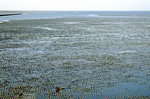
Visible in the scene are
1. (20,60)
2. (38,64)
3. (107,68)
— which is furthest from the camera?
(20,60)

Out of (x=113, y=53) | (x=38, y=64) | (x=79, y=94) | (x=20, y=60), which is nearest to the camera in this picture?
(x=79, y=94)

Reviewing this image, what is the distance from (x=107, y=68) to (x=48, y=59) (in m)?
5.09

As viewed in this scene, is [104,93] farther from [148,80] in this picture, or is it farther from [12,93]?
[12,93]

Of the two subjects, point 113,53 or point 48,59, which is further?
point 113,53

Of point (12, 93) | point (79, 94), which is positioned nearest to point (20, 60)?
point (12, 93)

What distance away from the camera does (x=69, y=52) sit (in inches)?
763

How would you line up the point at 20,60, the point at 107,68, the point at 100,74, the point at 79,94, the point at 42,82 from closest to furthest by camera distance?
1. the point at 79,94
2. the point at 42,82
3. the point at 100,74
4. the point at 107,68
5. the point at 20,60

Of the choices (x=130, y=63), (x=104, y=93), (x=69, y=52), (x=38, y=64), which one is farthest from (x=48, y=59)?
(x=104, y=93)

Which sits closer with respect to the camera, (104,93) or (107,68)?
(104,93)

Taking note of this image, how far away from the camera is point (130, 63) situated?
15.5m

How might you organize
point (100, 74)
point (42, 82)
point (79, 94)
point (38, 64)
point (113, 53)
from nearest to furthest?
point (79, 94)
point (42, 82)
point (100, 74)
point (38, 64)
point (113, 53)

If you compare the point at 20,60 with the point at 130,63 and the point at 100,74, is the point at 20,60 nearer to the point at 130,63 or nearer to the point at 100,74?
the point at 100,74

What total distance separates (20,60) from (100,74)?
6917 millimetres

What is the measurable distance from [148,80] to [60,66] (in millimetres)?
6040
